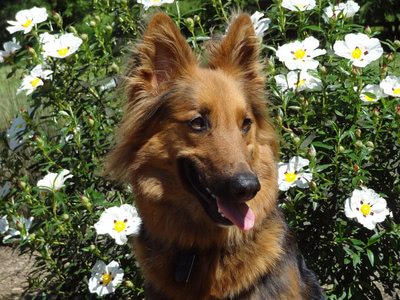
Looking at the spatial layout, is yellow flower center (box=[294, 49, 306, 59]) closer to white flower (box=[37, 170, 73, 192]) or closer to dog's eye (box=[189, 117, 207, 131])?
dog's eye (box=[189, 117, 207, 131])

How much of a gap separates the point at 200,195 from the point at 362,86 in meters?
1.65

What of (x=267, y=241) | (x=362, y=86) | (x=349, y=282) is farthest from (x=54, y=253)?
(x=362, y=86)

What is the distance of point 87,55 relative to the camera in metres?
4.99

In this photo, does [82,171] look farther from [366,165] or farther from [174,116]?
[366,165]

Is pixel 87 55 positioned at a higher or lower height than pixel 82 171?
higher

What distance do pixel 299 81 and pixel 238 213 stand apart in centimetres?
131

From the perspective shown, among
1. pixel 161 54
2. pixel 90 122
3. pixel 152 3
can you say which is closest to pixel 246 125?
pixel 161 54

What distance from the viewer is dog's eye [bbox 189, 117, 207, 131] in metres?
3.60

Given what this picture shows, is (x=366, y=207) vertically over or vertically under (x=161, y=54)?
under

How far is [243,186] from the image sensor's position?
3.20m

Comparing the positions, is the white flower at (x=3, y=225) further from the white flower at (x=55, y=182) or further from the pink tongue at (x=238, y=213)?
the pink tongue at (x=238, y=213)

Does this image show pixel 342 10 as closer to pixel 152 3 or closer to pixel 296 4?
pixel 296 4

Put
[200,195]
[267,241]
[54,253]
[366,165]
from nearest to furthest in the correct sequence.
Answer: [200,195], [267,241], [366,165], [54,253]

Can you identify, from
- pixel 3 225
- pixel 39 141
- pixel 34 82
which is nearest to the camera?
pixel 39 141
